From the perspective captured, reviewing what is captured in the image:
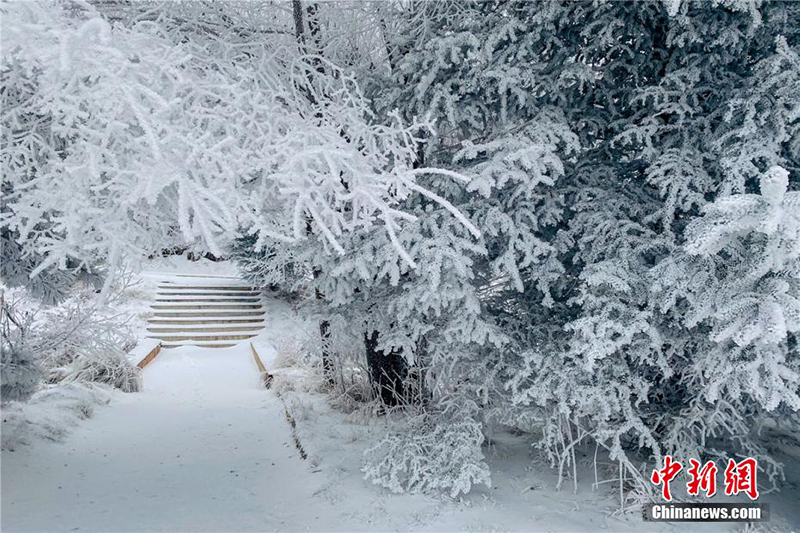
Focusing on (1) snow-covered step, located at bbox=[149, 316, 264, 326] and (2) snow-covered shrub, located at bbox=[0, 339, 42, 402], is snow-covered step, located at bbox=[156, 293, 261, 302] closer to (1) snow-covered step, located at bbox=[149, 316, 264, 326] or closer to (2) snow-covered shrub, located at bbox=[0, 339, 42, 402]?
(1) snow-covered step, located at bbox=[149, 316, 264, 326]

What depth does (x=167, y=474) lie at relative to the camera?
395 centimetres

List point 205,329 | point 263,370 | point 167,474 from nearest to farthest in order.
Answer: point 167,474 → point 263,370 → point 205,329

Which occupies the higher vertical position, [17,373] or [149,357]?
[17,373]

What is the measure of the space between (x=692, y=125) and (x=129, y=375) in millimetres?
6807

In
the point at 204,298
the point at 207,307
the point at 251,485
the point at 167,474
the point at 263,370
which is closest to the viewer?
the point at 251,485

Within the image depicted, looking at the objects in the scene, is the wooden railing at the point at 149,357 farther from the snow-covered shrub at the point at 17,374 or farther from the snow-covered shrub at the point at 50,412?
the snow-covered shrub at the point at 17,374

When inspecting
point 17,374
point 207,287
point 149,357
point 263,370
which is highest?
point 17,374

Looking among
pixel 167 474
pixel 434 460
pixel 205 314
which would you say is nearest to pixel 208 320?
pixel 205 314

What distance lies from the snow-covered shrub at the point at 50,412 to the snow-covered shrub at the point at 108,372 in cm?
35

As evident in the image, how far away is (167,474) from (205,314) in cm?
790

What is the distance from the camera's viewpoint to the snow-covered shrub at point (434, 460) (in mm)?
3244

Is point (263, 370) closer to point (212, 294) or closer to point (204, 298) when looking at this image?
point (204, 298)

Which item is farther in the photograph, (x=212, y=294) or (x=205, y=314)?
(x=212, y=294)

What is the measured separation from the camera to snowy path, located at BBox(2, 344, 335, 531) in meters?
3.15
